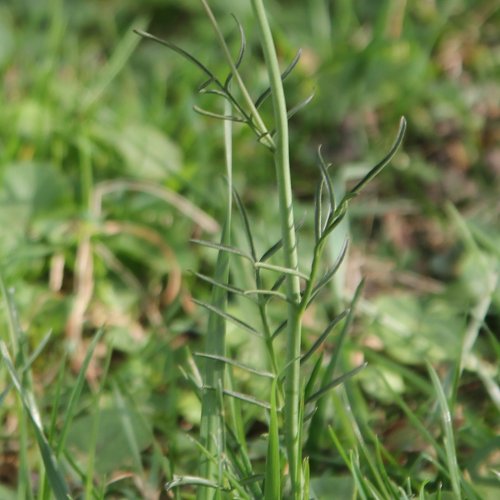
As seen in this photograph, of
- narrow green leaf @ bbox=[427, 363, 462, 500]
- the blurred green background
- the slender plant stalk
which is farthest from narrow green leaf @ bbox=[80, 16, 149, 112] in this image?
narrow green leaf @ bbox=[427, 363, 462, 500]

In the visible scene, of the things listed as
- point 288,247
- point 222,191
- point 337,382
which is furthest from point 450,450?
point 222,191

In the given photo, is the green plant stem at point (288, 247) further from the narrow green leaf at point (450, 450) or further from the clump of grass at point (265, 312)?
the narrow green leaf at point (450, 450)

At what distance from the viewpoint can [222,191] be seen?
65.8 inches

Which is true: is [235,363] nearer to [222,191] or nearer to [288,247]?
[288,247]

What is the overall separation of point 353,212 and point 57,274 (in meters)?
0.60

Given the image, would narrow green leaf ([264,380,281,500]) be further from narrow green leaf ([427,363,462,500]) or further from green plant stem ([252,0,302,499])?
narrow green leaf ([427,363,462,500])

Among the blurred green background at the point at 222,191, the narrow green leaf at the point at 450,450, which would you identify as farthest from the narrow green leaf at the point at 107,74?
the narrow green leaf at the point at 450,450

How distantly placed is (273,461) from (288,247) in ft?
0.71

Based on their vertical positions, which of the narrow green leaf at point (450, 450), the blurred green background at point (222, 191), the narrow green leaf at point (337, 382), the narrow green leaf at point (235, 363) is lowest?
the blurred green background at point (222, 191)

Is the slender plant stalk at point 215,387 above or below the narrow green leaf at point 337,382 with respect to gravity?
below

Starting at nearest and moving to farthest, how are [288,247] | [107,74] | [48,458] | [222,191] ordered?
[288,247] → [48,458] → [222,191] → [107,74]

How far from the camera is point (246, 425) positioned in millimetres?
1234

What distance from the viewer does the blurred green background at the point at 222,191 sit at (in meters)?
1.42

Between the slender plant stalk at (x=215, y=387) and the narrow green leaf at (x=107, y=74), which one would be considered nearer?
the slender plant stalk at (x=215, y=387)
